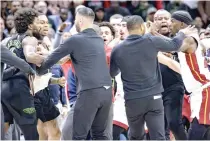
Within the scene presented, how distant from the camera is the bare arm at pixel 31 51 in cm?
834

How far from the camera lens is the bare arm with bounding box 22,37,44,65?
834 centimetres

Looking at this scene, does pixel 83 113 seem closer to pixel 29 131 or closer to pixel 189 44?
pixel 29 131

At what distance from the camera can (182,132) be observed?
371 inches

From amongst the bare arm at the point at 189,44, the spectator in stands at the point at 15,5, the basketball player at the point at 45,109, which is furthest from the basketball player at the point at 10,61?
the spectator in stands at the point at 15,5

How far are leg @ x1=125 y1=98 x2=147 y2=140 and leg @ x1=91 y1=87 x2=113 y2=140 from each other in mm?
223

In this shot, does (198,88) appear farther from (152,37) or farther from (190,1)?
(190,1)

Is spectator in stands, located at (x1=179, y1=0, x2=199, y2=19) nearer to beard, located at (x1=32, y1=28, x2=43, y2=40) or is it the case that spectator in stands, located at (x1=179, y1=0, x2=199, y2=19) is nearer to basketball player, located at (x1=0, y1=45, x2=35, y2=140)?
beard, located at (x1=32, y1=28, x2=43, y2=40)

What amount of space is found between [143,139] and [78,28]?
1561 mm

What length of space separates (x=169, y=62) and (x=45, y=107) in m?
1.70

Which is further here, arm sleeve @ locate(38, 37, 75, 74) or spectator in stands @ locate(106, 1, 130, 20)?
spectator in stands @ locate(106, 1, 130, 20)

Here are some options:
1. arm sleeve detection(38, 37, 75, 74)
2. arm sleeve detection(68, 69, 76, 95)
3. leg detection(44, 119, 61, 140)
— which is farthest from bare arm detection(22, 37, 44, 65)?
leg detection(44, 119, 61, 140)

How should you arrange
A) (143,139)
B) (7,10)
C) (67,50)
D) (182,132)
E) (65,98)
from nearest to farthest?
(67,50)
(143,139)
(182,132)
(65,98)
(7,10)

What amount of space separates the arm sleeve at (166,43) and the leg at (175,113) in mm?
1222

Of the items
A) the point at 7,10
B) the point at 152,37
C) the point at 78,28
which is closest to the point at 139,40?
the point at 152,37
